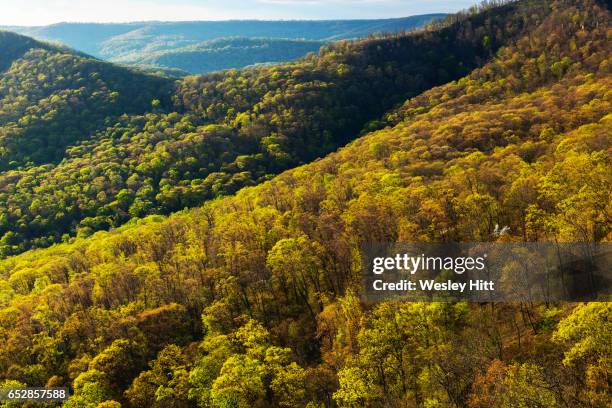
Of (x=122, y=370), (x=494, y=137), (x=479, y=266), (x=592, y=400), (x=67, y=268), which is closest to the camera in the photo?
(x=592, y=400)

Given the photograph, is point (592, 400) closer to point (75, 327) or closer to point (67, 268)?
point (75, 327)

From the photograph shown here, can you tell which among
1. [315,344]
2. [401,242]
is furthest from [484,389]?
[315,344]

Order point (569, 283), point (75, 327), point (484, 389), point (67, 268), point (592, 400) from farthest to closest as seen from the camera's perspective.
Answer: point (67, 268)
point (75, 327)
point (569, 283)
point (484, 389)
point (592, 400)

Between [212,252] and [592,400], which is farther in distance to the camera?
[212,252]

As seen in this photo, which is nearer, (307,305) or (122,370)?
(122,370)

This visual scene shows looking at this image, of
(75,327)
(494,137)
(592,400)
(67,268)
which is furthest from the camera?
(494,137)

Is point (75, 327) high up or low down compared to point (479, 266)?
down

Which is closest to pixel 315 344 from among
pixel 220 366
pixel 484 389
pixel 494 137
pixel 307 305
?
pixel 307 305

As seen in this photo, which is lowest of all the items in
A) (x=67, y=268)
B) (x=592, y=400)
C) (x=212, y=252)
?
(x=67, y=268)

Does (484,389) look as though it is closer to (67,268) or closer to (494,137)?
(67,268)
